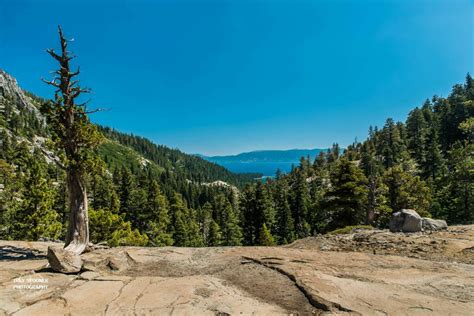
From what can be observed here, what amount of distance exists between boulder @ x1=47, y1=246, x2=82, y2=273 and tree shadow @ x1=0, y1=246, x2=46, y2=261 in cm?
340

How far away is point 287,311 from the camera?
19.4ft

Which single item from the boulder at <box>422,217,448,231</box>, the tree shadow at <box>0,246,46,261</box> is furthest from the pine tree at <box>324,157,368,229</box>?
the tree shadow at <box>0,246,46,261</box>

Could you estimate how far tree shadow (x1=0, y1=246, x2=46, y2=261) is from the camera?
1068cm

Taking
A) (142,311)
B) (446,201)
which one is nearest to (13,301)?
(142,311)

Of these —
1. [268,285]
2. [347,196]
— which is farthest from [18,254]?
[347,196]

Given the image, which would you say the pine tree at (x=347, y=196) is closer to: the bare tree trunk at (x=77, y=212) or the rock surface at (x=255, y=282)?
the rock surface at (x=255, y=282)

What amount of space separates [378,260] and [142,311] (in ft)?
26.6

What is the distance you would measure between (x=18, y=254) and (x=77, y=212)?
115 inches

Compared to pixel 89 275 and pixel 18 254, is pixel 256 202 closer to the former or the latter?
pixel 18 254

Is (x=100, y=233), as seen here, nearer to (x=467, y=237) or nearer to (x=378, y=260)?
(x=378, y=260)

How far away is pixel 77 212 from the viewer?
1191cm

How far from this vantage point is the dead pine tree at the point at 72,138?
11.5 metres

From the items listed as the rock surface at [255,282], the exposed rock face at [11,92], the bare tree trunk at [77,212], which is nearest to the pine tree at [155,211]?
A: the bare tree trunk at [77,212]

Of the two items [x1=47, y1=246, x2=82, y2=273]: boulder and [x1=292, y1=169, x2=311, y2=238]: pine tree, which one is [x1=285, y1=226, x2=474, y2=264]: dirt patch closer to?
[x1=47, y1=246, x2=82, y2=273]: boulder
